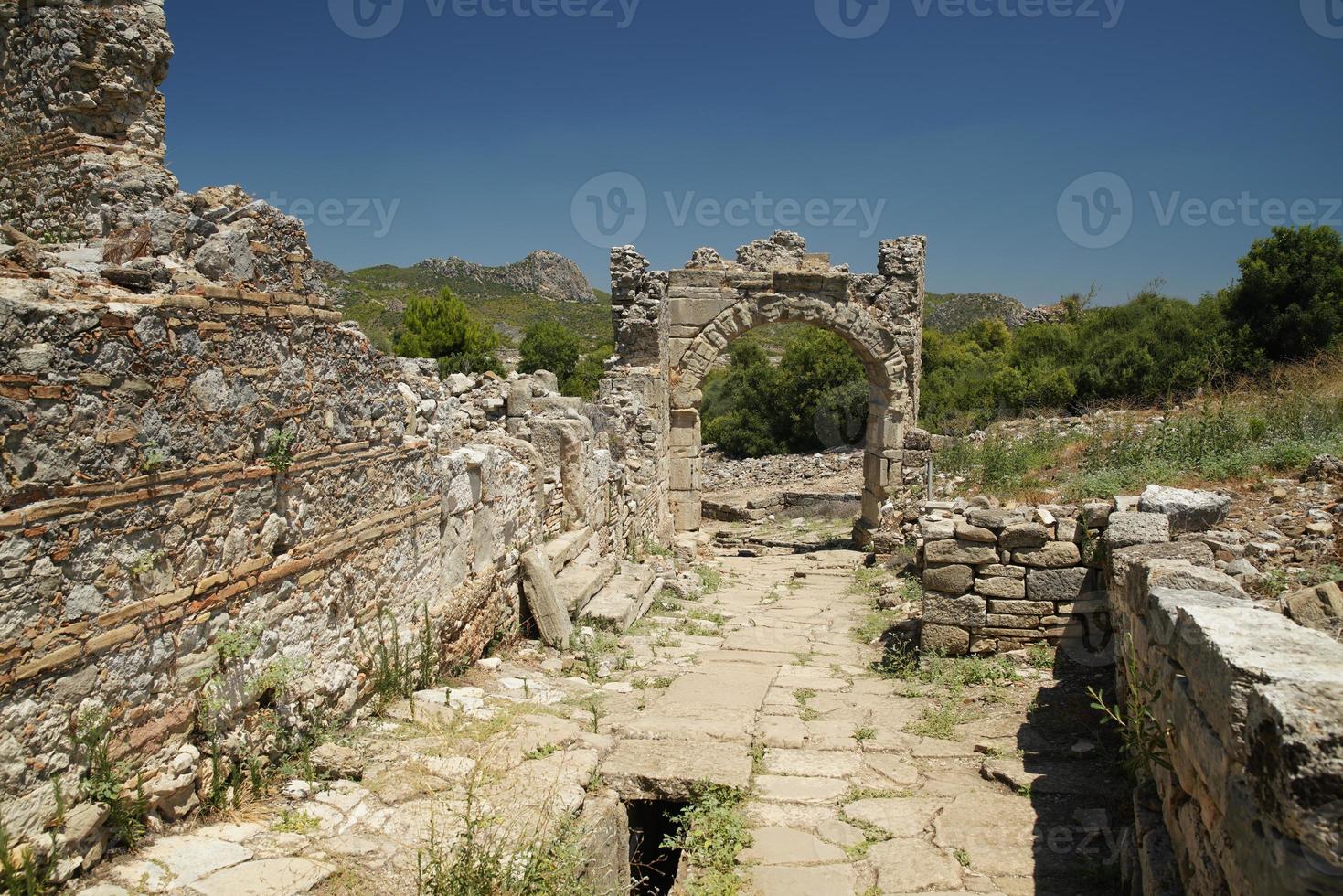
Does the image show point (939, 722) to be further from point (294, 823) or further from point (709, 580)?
point (709, 580)

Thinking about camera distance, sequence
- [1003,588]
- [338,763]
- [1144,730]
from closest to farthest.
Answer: [1144,730]
[338,763]
[1003,588]

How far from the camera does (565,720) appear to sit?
190 inches

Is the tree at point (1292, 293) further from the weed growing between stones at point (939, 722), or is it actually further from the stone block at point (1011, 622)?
the weed growing between stones at point (939, 722)

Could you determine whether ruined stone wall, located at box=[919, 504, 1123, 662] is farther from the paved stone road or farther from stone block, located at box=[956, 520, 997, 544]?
the paved stone road

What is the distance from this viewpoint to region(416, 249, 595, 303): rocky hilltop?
53.0m

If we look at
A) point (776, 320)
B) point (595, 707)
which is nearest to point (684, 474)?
point (776, 320)

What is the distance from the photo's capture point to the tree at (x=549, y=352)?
31078 mm

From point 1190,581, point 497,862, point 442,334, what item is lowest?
point 497,862

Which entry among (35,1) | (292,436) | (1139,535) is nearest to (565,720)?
(292,436)

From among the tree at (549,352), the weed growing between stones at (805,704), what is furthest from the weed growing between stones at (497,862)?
the tree at (549,352)

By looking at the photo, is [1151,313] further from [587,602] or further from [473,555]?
[473,555]

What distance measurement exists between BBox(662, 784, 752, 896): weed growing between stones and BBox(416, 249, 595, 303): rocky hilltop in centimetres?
5052

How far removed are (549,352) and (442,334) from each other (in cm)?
631

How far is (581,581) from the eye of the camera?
7.31m
